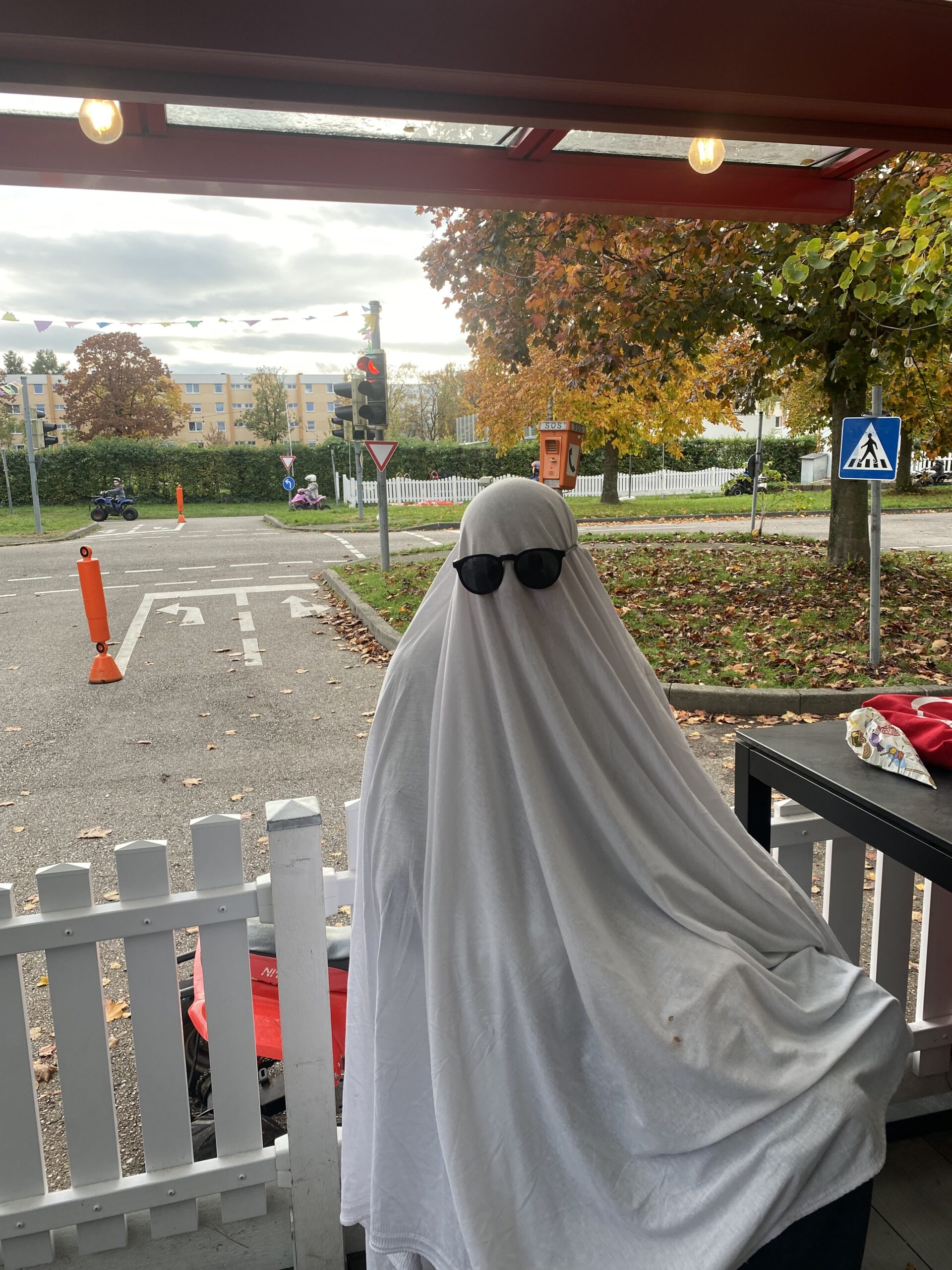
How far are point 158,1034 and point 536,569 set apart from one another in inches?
55.5

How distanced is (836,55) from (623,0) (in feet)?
2.08

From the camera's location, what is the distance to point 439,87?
2.40 meters

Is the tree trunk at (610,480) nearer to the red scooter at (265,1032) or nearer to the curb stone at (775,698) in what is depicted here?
the curb stone at (775,698)

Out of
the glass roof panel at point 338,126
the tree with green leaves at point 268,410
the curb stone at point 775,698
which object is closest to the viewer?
the glass roof panel at point 338,126

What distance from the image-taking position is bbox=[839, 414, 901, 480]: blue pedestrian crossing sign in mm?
6562

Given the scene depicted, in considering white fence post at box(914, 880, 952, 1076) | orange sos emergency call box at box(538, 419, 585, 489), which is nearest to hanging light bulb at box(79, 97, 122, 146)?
white fence post at box(914, 880, 952, 1076)

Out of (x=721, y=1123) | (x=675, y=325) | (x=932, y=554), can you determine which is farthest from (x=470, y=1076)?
(x=932, y=554)

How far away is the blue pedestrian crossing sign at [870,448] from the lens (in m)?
6.56

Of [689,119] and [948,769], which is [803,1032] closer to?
[948,769]

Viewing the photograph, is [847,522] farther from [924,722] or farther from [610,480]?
[610,480]

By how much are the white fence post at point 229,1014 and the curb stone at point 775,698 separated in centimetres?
530

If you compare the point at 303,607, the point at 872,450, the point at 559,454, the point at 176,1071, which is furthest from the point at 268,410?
the point at 176,1071

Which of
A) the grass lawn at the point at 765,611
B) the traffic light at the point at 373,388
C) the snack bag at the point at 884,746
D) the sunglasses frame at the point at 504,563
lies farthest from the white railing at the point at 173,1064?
the traffic light at the point at 373,388

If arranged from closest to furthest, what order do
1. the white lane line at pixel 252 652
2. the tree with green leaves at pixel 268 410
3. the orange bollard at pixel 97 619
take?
the orange bollard at pixel 97 619, the white lane line at pixel 252 652, the tree with green leaves at pixel 268 410
